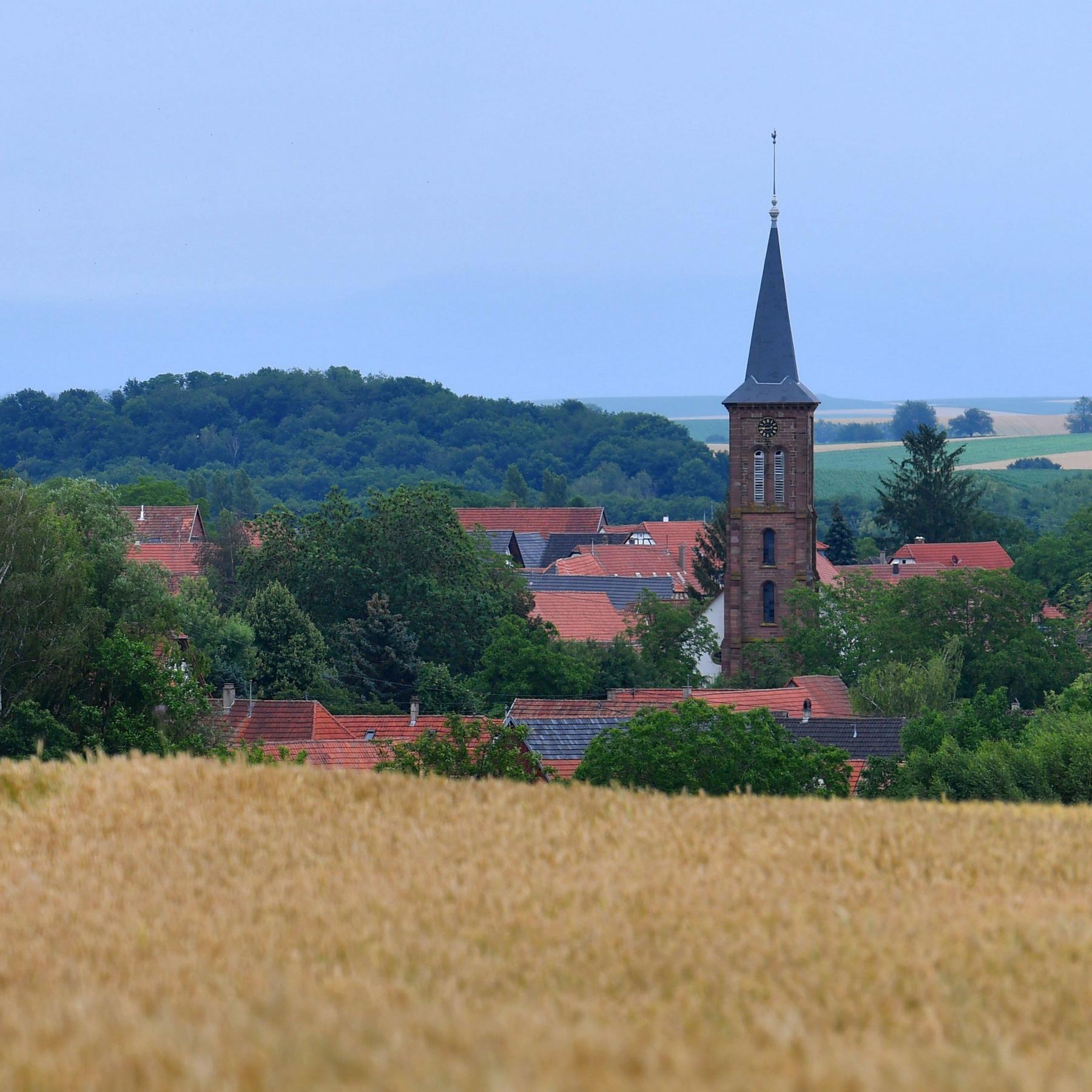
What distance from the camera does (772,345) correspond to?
68.6m

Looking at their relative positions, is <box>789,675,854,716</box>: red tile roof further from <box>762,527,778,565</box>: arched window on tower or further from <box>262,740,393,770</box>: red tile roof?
<box>262,740,393,770</box>: red tile roof

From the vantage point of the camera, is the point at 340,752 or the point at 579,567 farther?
the point at 579,567

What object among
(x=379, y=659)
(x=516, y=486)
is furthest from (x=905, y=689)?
(x=516, y=486)

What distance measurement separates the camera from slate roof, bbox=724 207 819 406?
68000mm

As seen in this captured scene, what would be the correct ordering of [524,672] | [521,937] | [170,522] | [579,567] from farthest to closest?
[170,522] → [579,567] → [524,672] → [521,937]

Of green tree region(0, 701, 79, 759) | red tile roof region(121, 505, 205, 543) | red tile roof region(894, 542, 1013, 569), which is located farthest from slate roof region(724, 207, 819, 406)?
red tile roof region(121, 505, 205, 543)

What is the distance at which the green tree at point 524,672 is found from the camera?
56656 millimetres

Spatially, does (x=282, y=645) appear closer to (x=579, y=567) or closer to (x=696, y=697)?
(x=696, y=697)

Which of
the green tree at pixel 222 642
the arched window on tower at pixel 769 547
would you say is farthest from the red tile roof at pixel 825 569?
the green tree at pixel 222 642

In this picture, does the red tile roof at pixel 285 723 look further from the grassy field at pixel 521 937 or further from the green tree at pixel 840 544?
the green tree at pixel 840 544

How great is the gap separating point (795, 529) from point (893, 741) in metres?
25.7

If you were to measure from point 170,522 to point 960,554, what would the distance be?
52725 millimetres

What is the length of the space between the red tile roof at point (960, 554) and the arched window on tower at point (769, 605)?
33003 mm

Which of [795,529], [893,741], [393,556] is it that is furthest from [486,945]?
[795,529]
